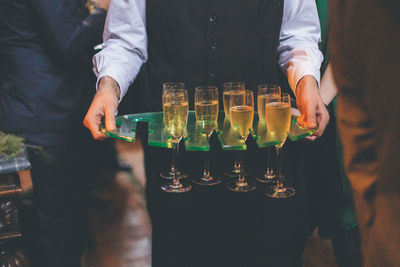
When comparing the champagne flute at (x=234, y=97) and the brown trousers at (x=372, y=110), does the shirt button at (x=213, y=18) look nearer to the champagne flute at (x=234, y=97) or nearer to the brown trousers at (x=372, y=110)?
the champagne flute at (x=234, y=97)

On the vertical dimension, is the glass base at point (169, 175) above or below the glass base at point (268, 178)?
above

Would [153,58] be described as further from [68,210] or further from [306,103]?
[68,210]

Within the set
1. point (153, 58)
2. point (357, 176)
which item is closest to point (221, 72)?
point (153, 58)

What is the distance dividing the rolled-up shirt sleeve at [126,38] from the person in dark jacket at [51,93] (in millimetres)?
675

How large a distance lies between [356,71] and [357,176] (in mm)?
171

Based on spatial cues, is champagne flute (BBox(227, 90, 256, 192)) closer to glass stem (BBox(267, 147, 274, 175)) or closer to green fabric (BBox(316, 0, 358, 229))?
glass stem (BBox(267, 147, 274, 175))

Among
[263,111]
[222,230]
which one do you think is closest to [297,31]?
[263,111]

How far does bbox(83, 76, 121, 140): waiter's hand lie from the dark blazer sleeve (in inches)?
37.6

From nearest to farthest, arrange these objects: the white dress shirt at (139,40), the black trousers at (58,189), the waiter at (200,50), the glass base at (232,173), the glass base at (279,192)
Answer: the glass base at (279,192) → the glass base at (232,173) → the waiter at (200,50) → the white dress shirt at (139,40) → the black trousers at (58,189)

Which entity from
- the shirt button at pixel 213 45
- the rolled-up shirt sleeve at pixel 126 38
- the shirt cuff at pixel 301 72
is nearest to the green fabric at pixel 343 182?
the shirt cuff at pixel 301 72

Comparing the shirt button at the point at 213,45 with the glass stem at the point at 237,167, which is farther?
the shirt button at the point at 213,45

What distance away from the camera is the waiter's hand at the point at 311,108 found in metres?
1.42

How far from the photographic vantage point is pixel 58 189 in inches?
107

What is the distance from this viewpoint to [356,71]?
65 cm
